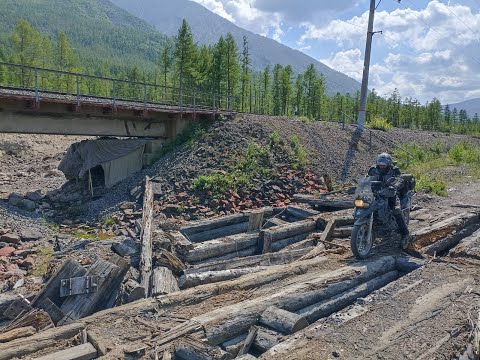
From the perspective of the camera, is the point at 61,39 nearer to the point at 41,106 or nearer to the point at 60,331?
the point at 41,106

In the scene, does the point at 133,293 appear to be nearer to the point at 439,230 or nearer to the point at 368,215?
the point at 368,215

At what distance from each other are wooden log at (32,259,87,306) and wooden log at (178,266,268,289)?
1827mm

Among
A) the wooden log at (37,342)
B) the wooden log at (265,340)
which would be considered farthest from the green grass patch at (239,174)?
the wooden log at (37,342)

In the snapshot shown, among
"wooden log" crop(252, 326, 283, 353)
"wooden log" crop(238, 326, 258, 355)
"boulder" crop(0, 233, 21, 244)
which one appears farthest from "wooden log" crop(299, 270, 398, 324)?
"boulder" crop(0, 233, 21, 244)

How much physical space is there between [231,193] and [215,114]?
7.28 metres

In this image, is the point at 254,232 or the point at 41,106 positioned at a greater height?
the point at 41,106

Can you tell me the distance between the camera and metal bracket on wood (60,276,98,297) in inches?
275

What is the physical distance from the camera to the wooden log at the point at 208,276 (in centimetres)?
805

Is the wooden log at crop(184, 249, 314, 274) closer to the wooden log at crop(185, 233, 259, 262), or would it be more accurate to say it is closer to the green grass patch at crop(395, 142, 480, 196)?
the wooden log at crop(185, 233, 259, 262)

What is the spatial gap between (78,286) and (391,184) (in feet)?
21.4

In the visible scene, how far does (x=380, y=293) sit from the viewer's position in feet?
22.5

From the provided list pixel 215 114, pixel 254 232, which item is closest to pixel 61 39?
pixel 215 114

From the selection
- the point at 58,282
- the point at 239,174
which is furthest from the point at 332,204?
the point at 58,282

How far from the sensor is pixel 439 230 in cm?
1042
